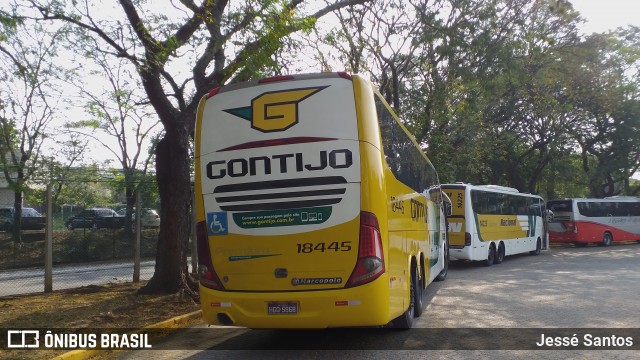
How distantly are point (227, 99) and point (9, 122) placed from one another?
66.5 ft

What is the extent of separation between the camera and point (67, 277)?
14.8 meters

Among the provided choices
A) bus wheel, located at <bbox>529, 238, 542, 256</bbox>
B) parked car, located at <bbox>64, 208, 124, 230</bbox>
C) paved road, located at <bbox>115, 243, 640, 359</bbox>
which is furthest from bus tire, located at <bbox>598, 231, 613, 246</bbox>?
parked car, located at <bbox>64, 208, 124, 230</bbox>

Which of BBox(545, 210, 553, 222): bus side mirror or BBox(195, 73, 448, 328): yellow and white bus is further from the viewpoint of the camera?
BBox(545, 210, 553, 222): bus side mirror

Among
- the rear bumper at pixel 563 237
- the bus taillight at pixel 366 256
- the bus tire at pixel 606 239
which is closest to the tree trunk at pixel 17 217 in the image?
the bus taillight at pixel 366 256

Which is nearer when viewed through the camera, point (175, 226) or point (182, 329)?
point (182, 329)

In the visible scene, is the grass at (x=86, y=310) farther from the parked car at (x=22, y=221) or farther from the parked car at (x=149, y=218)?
the parked car at (x=22, y=221)

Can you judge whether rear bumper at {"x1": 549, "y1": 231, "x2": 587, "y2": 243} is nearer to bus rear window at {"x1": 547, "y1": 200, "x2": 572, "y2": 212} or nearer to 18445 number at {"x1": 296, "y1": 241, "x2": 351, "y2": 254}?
bus rear window at {"x1": 547, "y1": 200, "x2": 572, "y2": 212}

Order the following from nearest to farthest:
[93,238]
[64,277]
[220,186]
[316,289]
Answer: [316,289] < [220,186] < [64,277] < [93,238]

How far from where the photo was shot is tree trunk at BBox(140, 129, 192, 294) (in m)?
11.1

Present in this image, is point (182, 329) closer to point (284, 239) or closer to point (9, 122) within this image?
point (284, 239)

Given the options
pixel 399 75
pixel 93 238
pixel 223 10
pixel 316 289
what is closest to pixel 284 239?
pixel 316 289

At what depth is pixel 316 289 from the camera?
627 centimetres

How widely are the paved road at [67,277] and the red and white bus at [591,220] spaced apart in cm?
2280

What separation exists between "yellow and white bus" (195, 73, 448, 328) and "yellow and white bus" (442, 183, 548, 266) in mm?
11175
